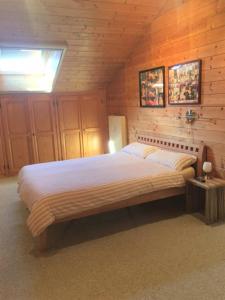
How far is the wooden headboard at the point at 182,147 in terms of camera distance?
3.28m

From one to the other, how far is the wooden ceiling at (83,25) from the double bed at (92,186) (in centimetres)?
189

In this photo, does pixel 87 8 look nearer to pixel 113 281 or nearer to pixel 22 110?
pixel 22 110

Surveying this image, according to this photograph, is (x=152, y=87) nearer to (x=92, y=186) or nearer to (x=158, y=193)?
(x=158, y=193)

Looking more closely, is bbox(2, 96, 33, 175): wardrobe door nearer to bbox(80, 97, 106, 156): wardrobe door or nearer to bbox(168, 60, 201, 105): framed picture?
bbox(80, 97, 106, 156): wardrobe door

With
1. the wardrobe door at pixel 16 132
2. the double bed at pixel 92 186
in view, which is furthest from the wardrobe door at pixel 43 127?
the double bed at pixel 92 186

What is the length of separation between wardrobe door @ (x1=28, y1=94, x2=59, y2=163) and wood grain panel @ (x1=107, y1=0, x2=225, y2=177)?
187cm

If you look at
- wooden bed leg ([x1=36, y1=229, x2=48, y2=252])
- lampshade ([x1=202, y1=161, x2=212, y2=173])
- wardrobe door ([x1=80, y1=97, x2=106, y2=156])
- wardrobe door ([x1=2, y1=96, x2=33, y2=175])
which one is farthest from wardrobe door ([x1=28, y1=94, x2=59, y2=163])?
lampshade ([x1=202, y1=161, x2=212, y2=173])

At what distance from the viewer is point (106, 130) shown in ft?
19.3

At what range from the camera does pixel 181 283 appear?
201cm

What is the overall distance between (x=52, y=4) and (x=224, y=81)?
2.26m

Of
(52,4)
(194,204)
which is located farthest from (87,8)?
(194,204)

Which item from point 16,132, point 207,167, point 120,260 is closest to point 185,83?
point 207,167

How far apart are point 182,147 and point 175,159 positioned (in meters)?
0.38

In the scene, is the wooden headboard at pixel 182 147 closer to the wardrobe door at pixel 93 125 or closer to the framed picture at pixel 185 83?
the framed picture at pixel 185 83
